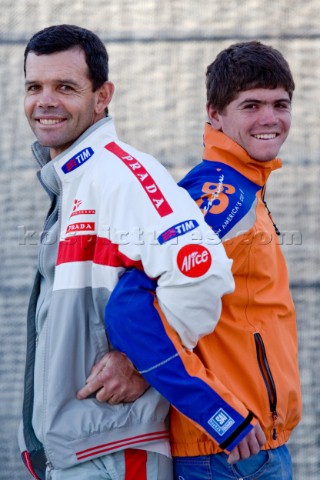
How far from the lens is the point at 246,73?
213 cm

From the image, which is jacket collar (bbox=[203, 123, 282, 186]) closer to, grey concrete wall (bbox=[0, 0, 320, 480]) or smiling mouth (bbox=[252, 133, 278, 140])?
smiling mouth (bbox=[252, 133, 278, 140])

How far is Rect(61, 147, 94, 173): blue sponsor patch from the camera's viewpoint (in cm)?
191

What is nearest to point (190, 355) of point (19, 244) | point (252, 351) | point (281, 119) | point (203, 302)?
point (203, 302)

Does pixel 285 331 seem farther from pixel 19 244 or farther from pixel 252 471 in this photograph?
pixel 19 244

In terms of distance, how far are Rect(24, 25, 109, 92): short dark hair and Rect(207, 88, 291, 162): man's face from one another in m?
0.33

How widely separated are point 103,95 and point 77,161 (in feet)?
0.78

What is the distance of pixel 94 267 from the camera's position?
1802 mm

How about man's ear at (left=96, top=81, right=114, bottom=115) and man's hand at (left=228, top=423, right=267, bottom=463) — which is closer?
man's hand at (left=228, top=423, right=267, bottom=463)

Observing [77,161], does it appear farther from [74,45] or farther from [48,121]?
[74,45]

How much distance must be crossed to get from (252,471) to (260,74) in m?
0.94

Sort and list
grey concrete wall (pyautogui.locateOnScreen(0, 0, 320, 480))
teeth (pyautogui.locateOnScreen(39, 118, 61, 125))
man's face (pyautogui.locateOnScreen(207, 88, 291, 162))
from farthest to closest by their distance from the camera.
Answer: grey concrete wall (pyautogui.locateOnScreen(0, 0, 320, 480)), man's face (pyautogui.locateOnScreen(207, 88, 291, 162)), teeth (pyautogui.locateOnScreen(39, 118, 61, 125))

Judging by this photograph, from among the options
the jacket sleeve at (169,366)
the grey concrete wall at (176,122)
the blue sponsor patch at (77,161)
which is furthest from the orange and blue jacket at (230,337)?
the grey concrete wall at (176,122)
